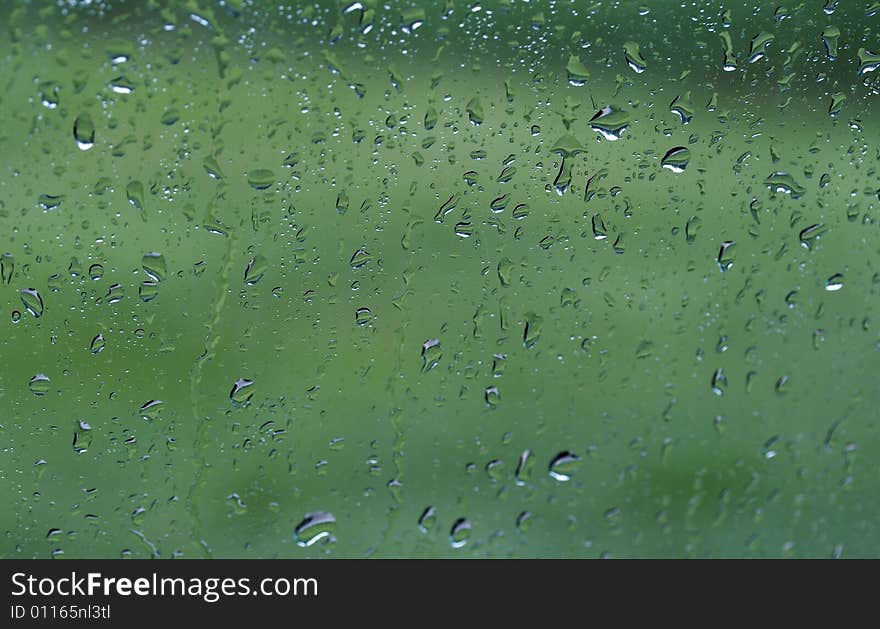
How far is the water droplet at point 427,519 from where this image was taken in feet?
3.52

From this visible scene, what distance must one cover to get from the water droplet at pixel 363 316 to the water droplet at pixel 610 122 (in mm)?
406

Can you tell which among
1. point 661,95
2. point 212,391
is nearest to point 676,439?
point 661,95

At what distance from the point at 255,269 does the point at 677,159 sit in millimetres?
618

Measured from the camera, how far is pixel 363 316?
1.02m

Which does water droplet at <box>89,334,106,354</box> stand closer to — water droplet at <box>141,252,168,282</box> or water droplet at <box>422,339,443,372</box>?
water droplet at <box>141,252,168,282</box>

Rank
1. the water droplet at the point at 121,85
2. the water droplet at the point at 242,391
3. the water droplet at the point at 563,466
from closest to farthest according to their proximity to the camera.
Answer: the water droplet at the point at 121,85, the water droplet at the point at 242,391, the water droplet at the point at 563,466

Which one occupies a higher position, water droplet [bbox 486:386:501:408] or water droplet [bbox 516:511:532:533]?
water droplet [bbox 486:386:501:408]

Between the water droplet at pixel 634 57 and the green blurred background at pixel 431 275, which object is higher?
the water droplet at pixel 634 57

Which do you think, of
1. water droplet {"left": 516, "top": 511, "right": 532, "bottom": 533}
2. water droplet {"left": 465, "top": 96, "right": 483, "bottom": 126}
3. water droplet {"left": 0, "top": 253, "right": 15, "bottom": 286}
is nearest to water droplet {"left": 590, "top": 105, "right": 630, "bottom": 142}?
water droplet {"left": 465, "top": 96, "right": 483, "bottom": 126}

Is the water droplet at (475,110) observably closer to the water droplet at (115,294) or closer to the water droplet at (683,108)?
the water droplet at (683,108)

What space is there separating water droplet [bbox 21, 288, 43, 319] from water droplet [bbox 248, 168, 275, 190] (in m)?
0.30

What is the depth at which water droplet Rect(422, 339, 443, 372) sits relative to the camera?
1046mm

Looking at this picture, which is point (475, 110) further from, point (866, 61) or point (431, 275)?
point (866, 61)

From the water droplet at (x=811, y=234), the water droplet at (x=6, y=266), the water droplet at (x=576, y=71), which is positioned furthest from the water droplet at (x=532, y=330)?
the water droplet at (x=6, y=266)
